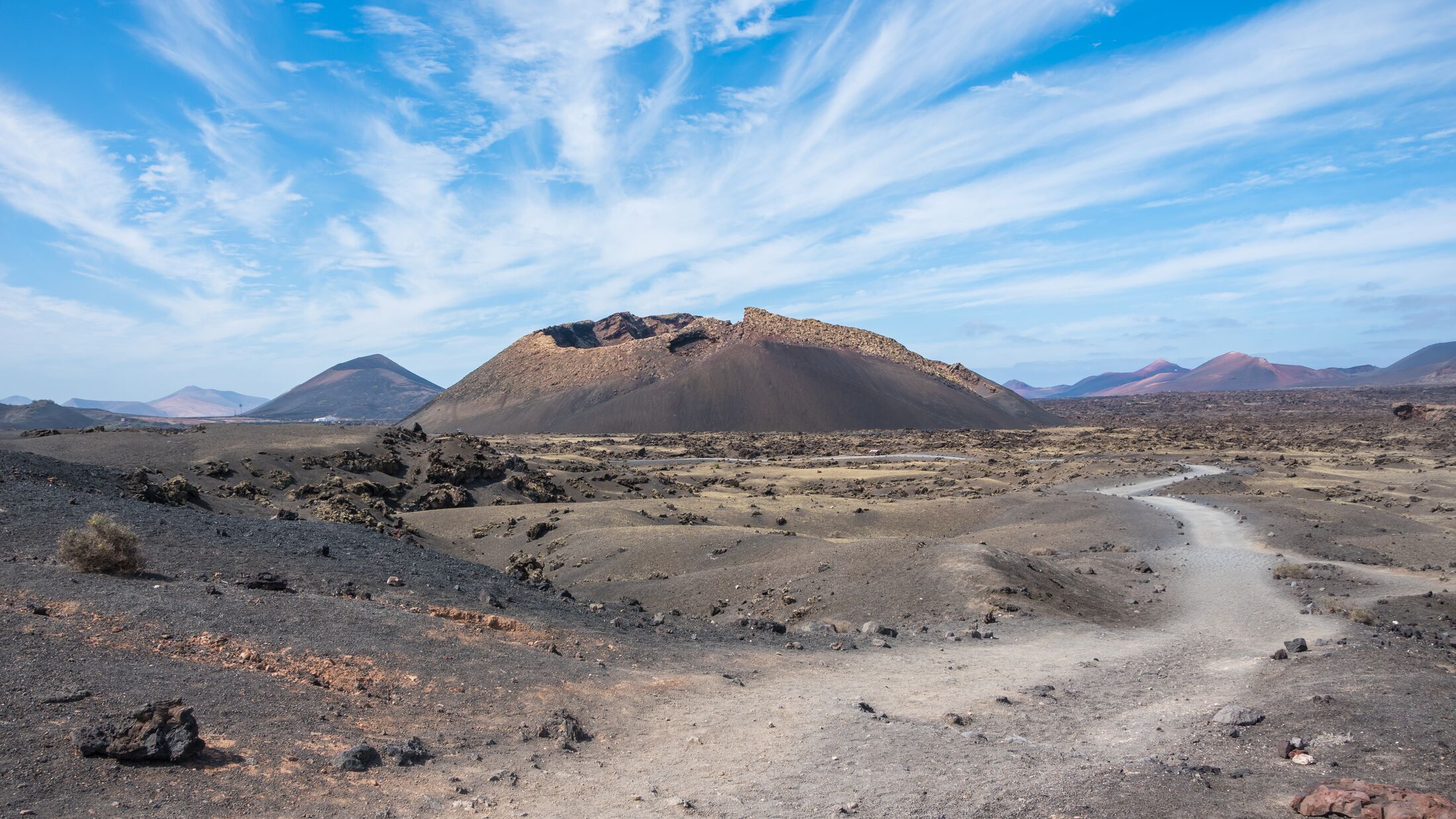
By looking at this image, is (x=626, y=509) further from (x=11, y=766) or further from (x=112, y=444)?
(x=11, y=766)

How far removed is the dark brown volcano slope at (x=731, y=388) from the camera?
3905 inches

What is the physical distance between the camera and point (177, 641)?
7.32 metres

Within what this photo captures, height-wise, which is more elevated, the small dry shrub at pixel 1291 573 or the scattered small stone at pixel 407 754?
the scattered small stone at pixel 407 754

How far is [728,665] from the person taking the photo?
416 inches

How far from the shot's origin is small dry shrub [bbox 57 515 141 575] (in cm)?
893

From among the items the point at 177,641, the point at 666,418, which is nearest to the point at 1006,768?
the point at 177,641

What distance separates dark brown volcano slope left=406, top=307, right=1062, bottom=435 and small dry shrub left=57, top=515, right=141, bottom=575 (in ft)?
285

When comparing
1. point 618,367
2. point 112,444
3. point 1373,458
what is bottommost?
point 1373,458

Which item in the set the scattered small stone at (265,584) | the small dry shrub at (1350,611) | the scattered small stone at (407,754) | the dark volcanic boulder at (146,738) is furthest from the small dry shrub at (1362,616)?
the scattered small stone at (265,584)

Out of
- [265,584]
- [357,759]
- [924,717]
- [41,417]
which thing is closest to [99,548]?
[265,584]

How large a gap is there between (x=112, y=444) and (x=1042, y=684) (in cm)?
3195

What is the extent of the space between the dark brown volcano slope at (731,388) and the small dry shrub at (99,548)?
86727 millimetres

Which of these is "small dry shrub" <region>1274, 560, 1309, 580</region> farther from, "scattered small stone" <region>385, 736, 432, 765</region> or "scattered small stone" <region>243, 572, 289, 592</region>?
"scattered small stone" <region>243, 572, 289, 592</region>

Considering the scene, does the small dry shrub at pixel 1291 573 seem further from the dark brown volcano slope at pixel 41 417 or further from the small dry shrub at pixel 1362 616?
the dark brown volcano slope at pixel 41 417
